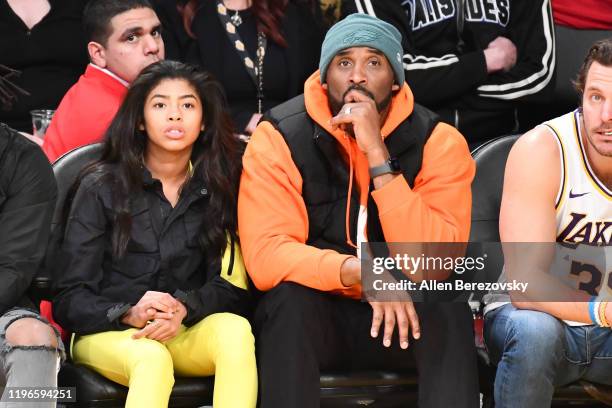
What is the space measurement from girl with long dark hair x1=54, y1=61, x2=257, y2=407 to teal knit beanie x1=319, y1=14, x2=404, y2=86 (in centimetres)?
44

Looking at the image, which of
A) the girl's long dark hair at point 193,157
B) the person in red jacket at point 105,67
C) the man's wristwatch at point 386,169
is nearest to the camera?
the man's wristwatch at point 386,169

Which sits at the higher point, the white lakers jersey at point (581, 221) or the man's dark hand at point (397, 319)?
the white lakers jersey at point (581, 221)

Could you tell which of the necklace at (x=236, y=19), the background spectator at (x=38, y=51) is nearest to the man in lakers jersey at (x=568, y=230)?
the necklace at (x=236, y=19)

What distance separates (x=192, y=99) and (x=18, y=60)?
1.38m

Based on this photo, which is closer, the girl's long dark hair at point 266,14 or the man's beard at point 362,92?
the man's beard at point 362,92

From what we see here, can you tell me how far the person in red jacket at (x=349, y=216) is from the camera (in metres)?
3.62

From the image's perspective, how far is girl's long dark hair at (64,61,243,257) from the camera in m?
3.96

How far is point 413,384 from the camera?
12.4 ft

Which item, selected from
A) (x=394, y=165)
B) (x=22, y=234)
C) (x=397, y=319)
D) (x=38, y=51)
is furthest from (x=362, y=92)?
(x=38, y=51)

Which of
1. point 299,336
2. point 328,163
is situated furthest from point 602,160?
point 299,336

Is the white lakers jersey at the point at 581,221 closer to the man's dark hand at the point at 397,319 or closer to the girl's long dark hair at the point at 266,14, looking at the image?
the man's dark hand at the point at 397,319

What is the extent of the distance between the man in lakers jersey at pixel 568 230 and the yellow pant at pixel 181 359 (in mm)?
763

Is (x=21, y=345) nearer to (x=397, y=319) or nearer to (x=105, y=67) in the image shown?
(x=397, y=319)

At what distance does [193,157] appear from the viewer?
13.6 ft
